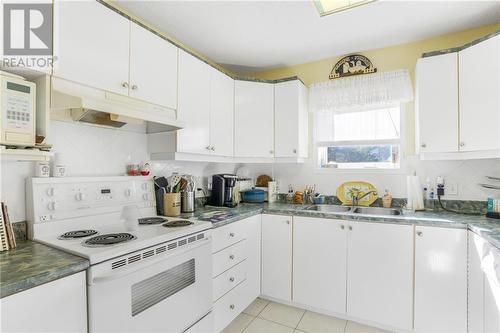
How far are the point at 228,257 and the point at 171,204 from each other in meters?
0.60

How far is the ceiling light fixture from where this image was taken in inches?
70.4

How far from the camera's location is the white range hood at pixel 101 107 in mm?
1268

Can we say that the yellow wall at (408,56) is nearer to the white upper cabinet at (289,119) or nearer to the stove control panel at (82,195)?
the white upper cabinet at (289,119)

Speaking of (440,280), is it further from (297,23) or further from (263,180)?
(297,23)

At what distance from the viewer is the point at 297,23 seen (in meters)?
2.06

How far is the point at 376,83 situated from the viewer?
2.46 meters

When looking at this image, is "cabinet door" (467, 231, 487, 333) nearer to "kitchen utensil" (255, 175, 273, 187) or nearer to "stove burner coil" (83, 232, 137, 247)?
"kitchen utensil" (255, 175, 273, 187)

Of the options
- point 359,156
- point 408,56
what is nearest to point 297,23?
point 408,56

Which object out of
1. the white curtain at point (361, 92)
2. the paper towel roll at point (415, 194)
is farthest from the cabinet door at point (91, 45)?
the paper towel roll at point (415, 194)

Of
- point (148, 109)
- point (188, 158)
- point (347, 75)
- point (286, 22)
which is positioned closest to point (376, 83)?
point (347, 75)

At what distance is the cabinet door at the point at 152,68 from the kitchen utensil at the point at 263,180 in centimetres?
140

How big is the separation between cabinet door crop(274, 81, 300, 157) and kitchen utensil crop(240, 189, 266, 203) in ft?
1.43

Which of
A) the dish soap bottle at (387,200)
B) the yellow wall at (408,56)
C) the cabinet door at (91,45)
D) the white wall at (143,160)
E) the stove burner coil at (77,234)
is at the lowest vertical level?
the stove burner coil at (77,234)

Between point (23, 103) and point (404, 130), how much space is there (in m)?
2.81
